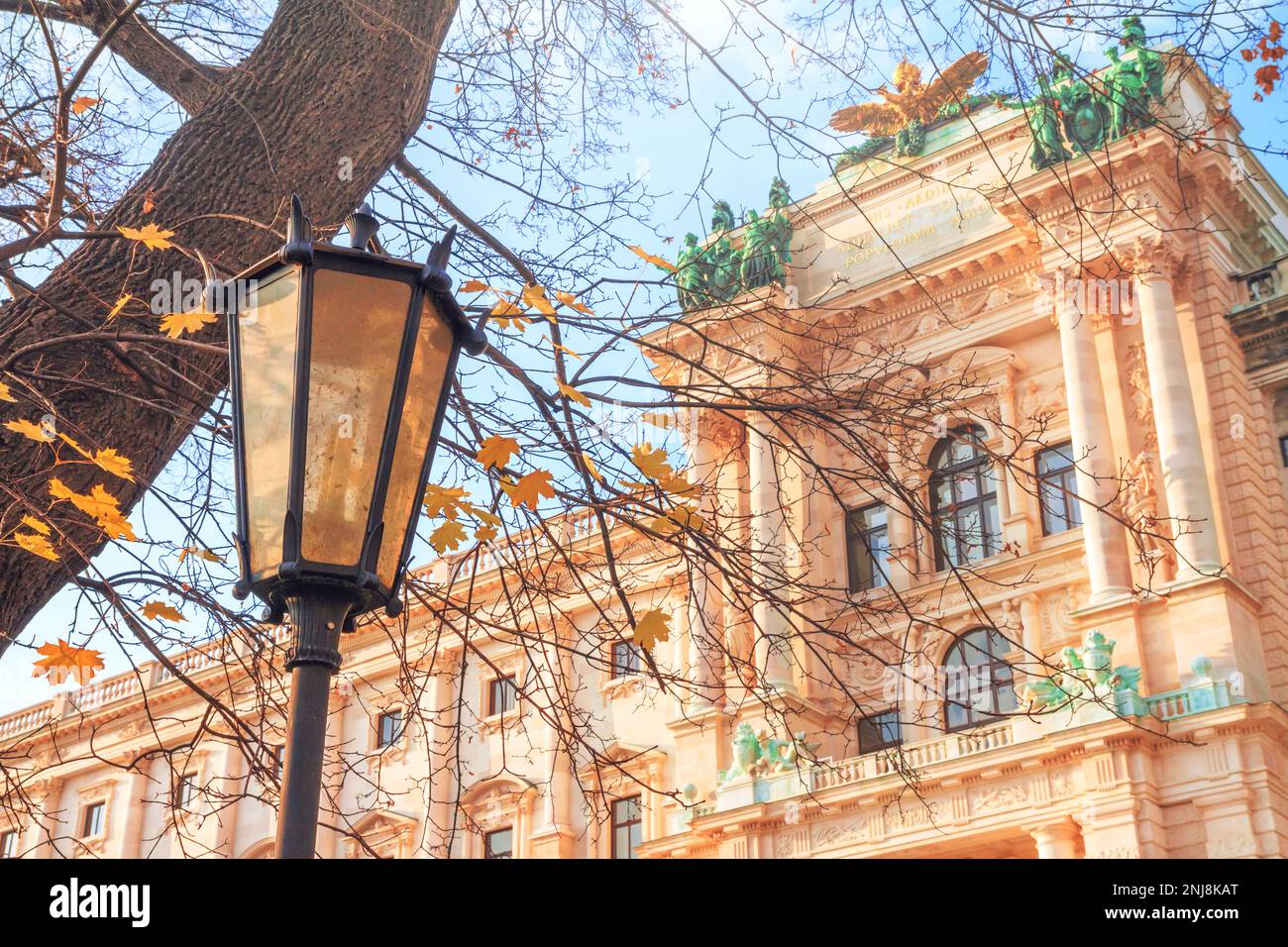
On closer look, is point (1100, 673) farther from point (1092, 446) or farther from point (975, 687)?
point (1092, 446)

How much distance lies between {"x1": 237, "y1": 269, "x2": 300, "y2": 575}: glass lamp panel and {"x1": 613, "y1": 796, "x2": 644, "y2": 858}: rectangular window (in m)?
24.7

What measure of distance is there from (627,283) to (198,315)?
2.52m

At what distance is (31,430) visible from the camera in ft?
13.3

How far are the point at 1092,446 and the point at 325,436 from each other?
2136 centimetres

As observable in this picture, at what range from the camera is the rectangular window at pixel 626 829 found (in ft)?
89.4

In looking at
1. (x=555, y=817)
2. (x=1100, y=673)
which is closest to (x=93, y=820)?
(x=555, y=817)

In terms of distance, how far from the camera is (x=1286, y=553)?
23.3 meters

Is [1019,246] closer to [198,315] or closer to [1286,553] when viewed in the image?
[1286,553]

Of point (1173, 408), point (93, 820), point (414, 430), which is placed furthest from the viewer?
point (93, 820)

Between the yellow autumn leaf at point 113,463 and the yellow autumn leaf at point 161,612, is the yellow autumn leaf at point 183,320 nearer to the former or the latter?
the yellow autumn leaf at point 113,463

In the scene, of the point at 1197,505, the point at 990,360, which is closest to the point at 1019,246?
the point at 990,360

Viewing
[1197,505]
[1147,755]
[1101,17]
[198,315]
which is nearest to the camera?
[198,315]

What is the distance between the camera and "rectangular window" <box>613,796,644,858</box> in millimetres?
27234

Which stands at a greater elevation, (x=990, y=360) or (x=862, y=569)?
(x=990, y=360)
